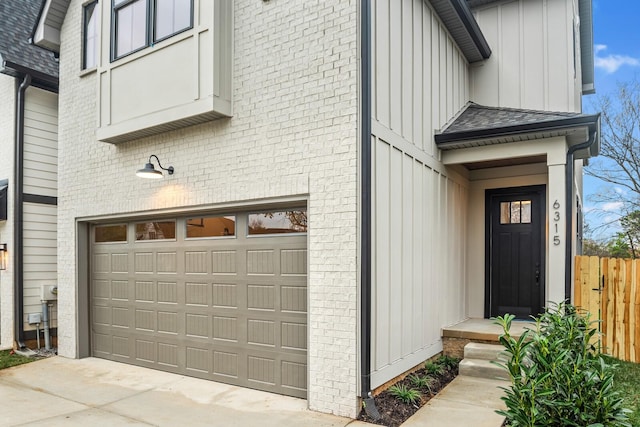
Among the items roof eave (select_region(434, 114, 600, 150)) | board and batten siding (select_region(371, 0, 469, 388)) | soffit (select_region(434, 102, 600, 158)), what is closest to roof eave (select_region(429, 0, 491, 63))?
board and batten siding (select_region(371, 0, 469, 388))

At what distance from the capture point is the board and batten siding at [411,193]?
219 inches

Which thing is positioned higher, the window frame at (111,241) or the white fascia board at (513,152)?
the white fascia board at (513,152)

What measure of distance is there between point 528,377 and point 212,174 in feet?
14.8

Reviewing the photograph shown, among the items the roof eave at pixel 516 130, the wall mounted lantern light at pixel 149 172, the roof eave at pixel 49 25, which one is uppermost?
the roof eave at pixel 49 25

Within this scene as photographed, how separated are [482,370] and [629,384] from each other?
5.53ft

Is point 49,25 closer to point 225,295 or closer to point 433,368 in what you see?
point 225,295

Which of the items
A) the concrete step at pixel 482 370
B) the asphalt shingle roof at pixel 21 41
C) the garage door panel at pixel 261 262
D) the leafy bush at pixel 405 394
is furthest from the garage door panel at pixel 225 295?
the asphalt shingle roof at pixel 21 41

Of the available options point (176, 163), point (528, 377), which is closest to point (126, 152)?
point (176, 163)

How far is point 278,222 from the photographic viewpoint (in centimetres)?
601

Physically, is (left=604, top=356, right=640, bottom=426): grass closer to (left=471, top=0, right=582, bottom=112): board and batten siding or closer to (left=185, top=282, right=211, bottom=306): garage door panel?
(left=471, top=0, right=582, bottom=112): board and batten siding

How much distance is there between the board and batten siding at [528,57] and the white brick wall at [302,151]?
456cm

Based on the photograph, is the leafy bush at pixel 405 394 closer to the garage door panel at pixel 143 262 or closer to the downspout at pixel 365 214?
the downspout at pixel 365 214

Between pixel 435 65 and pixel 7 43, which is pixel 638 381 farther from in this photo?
pixel 7 43

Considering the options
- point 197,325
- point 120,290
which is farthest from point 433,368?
point 120,290
